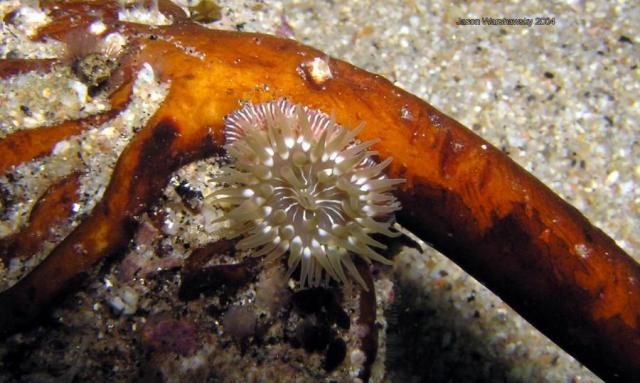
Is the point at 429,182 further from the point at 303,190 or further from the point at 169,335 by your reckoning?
the point at 169,335

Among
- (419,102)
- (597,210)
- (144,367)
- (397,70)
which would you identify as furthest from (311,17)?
(144,367)

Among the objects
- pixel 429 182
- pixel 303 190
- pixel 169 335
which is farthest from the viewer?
pixel 429 182


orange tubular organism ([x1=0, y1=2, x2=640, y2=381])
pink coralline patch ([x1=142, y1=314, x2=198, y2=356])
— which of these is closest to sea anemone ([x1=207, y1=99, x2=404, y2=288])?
orange tubular organism ([x1=0, y1=2, x2=640, y2=381])

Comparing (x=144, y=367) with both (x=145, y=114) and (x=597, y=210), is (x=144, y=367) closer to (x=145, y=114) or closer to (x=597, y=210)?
(x=145, y=114)

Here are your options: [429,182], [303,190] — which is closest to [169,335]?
[303,190]

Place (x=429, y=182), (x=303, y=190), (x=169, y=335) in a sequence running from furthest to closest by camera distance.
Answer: (x=429, y=182)
(x=303, y=190)
(x=169, y=335)

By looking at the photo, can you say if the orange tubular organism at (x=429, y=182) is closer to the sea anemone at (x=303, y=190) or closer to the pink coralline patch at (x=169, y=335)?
the sea anemone at (x=303, y=190)

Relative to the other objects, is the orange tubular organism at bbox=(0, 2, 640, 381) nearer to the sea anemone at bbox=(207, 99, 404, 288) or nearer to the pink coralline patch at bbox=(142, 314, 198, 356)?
the sea anemone at bbox=(207, 99, 404, 288)
